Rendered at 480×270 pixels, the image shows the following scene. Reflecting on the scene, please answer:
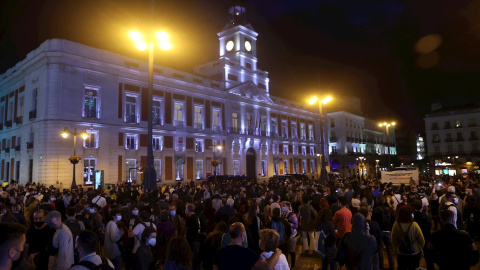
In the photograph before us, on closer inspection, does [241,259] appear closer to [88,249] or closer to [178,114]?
[88,249]

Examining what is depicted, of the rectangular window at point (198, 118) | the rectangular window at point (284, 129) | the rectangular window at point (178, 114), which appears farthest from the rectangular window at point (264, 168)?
the rectangular window at point (178, 114)

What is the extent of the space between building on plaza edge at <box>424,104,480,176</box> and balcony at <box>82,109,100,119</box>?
188 ft

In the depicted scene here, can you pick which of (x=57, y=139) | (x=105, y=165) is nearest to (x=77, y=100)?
(x=57, y=139)

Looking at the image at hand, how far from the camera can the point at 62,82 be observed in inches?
1098

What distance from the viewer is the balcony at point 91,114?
29.3 m

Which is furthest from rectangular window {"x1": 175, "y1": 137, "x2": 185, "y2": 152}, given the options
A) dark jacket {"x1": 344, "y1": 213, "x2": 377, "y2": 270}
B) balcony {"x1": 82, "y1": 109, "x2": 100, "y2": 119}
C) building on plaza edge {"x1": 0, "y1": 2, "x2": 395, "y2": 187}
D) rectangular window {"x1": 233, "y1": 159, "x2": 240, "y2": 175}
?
dark jacket {"x1": 344, "y1": 213, "x2": 377, "y2": 270}

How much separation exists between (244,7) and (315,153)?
28.7 m

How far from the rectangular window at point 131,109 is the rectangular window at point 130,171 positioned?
13.3 feet

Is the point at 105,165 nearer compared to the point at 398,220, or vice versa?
the point at 398,220

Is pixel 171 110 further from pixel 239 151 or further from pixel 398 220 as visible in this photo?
pixel 398 220

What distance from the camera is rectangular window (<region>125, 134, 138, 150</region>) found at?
32.5 meters

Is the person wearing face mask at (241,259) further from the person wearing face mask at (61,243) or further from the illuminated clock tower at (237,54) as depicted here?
the illuminated clock tower at (237,54)

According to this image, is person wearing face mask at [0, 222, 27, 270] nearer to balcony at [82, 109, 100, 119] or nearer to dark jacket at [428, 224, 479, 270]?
dark jacket at [428, 224, 479, 270]

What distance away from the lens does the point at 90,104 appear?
98.0 feet
